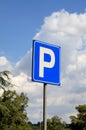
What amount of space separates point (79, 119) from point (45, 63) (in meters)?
96.7

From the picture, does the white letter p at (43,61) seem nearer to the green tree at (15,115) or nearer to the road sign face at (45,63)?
the road sign face at (45,63)

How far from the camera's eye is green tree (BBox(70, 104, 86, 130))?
343 feet

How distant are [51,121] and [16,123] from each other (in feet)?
118

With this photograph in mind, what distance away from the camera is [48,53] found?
11219 millimetres

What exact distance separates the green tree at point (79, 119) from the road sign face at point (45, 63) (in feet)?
307

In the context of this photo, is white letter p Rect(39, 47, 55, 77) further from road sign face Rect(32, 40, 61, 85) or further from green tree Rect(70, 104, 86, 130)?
green tree Rect(70, 104, 86, 130)

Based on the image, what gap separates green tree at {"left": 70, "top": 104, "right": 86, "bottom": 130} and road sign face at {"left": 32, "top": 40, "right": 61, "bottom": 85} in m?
93.5

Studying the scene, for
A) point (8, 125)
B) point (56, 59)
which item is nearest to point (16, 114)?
point (8, 125)

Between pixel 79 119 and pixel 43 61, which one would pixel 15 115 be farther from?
pixel 43 61

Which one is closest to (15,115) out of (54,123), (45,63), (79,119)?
(79,119)

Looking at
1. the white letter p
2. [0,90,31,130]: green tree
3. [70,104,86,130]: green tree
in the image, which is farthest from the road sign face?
[70,104,86,130]: green tree

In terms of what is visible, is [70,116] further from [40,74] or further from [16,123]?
[40,74]

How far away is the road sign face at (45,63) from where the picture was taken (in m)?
10.9

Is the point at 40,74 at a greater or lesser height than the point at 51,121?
lesser
